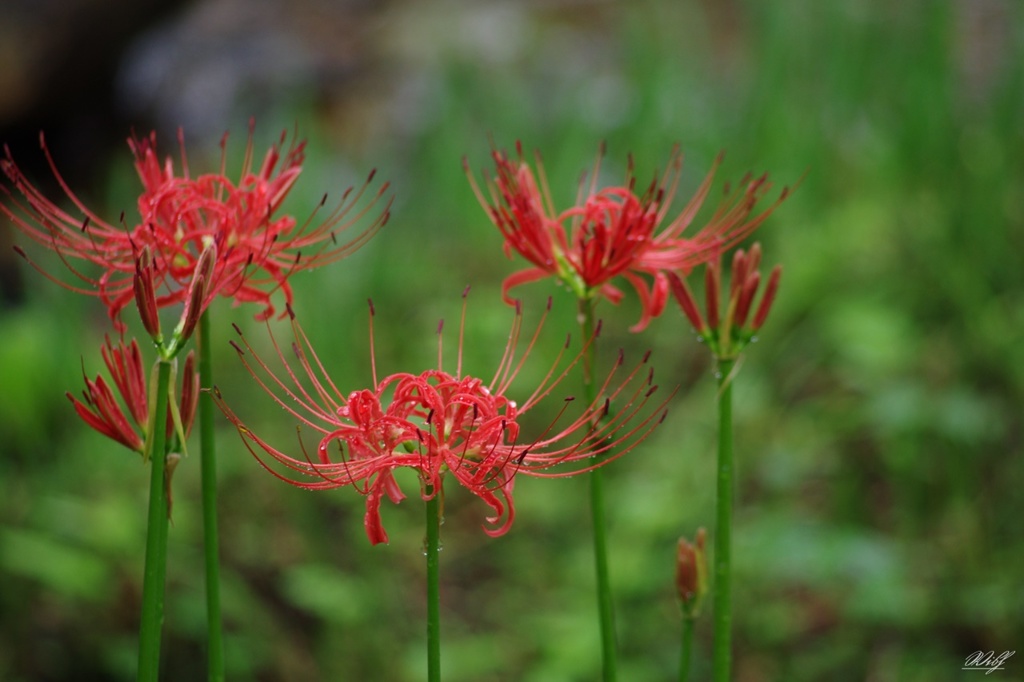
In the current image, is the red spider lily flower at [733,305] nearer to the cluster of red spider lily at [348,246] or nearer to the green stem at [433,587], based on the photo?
the cluster of red spider lily at [348,246]

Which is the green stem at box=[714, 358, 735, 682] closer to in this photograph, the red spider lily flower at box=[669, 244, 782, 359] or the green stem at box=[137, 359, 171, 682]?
the red spider lily flower at box=[669, 244, 782, 359]

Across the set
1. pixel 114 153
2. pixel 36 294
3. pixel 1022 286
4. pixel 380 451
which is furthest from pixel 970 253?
pixel 114 153

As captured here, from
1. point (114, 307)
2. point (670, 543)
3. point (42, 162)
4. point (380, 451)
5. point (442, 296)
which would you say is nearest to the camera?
point (380, 451)

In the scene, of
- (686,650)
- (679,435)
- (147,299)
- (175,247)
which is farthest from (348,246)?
(679,435)

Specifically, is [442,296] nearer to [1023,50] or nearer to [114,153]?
[1023,50]

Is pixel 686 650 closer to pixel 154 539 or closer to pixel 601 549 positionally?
pixel 601 549

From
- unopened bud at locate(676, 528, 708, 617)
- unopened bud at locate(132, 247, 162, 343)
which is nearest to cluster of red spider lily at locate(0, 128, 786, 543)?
unopened bud at locate(132, 247, 162, 343)

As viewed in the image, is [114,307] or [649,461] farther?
[649,461]
